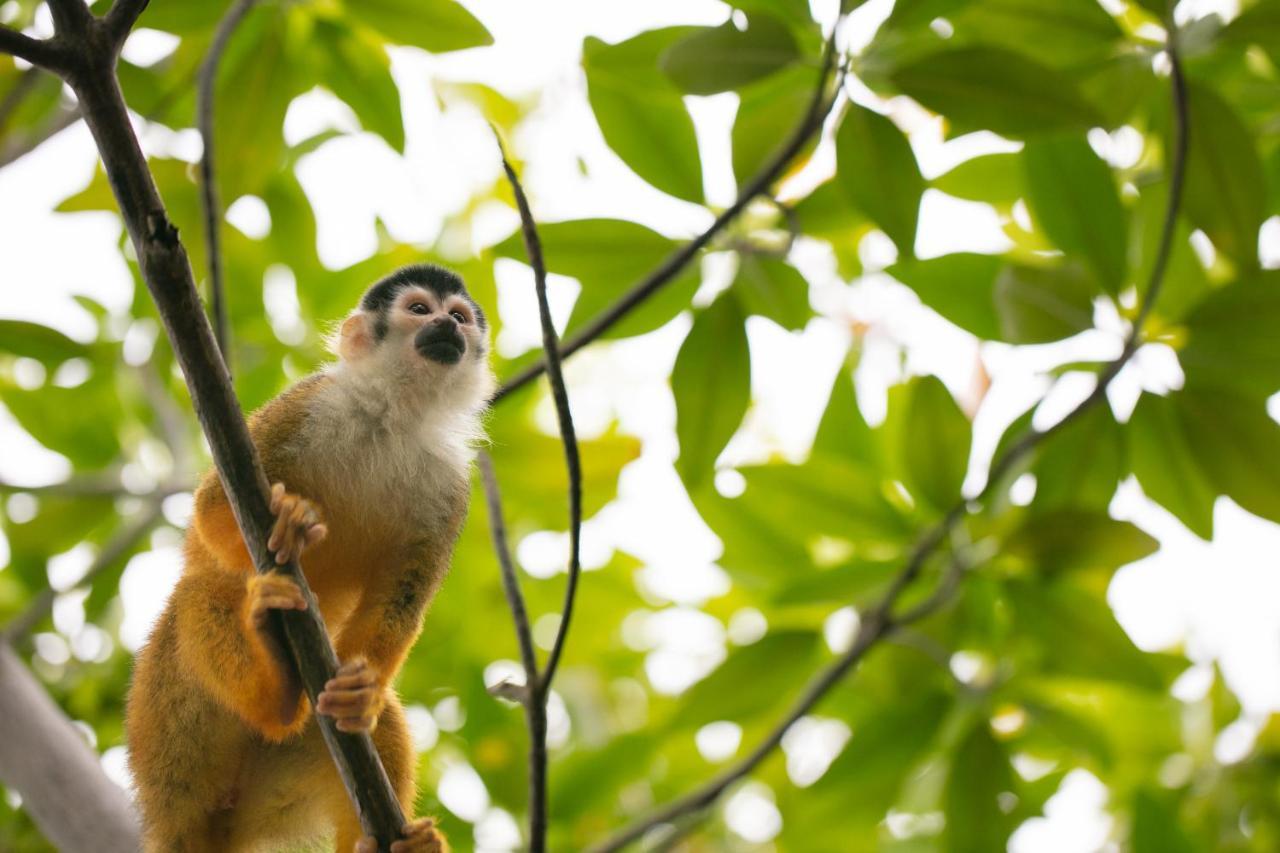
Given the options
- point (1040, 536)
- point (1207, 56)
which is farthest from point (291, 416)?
point (1207, 56)

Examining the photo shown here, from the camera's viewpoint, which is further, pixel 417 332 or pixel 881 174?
pixel 417 332

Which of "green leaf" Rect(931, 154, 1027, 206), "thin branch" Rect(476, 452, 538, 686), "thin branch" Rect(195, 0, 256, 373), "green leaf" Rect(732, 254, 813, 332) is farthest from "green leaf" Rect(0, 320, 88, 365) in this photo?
"green leaf" Rect(931, 154, 1027, 206)

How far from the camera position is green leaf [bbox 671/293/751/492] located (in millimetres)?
2707

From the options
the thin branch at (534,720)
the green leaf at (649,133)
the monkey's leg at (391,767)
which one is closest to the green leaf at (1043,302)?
the green leaf at (649,133)

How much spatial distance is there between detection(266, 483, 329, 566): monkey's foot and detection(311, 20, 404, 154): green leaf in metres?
1.16

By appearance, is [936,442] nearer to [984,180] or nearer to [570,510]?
[984,180]

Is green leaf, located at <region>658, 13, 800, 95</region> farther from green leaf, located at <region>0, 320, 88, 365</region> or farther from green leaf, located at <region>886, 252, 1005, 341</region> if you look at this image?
green leaf, located at <region>0, 320, 88, 365</region>

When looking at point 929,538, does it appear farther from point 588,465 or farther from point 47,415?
point 47,415

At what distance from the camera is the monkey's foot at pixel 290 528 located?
1.74 meters

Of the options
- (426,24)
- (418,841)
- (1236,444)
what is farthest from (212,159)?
(1236,444)

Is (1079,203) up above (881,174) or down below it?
below

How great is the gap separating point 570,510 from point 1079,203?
1.50 metres

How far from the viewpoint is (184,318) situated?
1504mm

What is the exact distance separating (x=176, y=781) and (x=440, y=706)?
124cm
